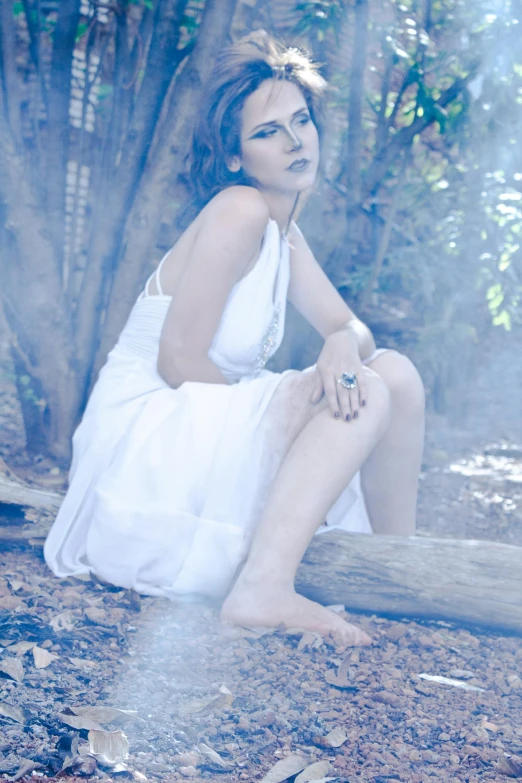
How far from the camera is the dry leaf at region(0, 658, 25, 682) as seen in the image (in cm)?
192

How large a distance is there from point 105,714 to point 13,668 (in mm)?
296

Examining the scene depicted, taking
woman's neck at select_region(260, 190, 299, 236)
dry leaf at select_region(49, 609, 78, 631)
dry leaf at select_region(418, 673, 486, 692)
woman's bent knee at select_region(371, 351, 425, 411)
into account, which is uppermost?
woman's neck at select_region(260, 190, 299, 236)

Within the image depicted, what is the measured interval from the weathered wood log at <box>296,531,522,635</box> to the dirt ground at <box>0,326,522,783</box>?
0.06 m

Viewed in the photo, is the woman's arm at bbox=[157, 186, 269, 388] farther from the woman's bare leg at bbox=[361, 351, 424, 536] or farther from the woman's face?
the woman's bare leg at bbox=[361, 351, 424, 536]

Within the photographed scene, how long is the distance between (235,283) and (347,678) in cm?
124

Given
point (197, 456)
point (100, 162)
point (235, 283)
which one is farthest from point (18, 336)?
point (197, 456)

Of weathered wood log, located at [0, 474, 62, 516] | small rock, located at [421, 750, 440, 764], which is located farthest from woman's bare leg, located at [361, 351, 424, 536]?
small rock, located at [421, 750, 440, 764]

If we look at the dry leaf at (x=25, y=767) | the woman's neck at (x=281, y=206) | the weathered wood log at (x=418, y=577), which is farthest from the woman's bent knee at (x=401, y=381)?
the dry leaf at (x=25, y=767)

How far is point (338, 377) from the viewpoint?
244cm

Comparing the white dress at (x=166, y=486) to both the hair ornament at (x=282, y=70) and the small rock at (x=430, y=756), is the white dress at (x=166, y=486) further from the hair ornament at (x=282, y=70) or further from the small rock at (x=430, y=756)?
the hair ornament at (x=282, y=70)

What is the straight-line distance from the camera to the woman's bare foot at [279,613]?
7.58ft

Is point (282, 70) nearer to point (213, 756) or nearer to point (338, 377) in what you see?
point (338, 377)

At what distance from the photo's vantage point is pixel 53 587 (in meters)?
2.54

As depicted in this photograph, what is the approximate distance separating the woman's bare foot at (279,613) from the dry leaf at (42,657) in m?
0.48
